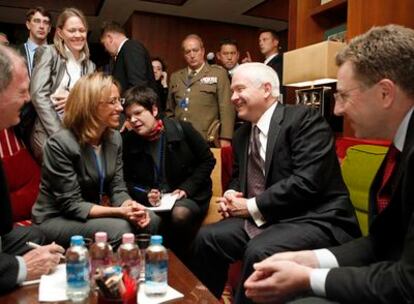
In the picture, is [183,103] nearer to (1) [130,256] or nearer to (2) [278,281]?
(1) [130,256]

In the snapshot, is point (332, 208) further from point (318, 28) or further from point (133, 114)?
point (318, 28)

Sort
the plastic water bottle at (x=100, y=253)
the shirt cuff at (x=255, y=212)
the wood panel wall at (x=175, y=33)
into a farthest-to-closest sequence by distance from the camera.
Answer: the wood panel wall at (x=175, y=33) < the shirt cuff at (x=255, y=212) < the plastic water bottle at (x=100, y=253)

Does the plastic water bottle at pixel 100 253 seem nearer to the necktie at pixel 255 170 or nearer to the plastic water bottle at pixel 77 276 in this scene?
the plastic water bottle at pixel 77 276

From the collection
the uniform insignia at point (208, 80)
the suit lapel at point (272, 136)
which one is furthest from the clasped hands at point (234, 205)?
the uniform insignia at point (208, 80)

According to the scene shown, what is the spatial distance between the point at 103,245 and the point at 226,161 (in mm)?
1589

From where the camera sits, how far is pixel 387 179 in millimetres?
1339

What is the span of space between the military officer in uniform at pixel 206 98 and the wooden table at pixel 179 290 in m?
2.51

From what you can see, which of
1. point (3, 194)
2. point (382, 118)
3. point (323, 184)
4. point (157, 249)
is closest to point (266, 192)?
point (323, 184)

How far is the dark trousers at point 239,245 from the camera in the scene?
188cm

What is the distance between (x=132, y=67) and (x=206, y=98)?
90 cm

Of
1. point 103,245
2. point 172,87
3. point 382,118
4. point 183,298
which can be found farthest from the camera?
point 172,87

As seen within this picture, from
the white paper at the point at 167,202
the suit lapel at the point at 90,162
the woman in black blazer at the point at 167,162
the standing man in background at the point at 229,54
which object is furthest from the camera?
the standing man in background at the point at 229,54

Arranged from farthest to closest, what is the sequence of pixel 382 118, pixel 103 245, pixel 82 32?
pixel 82 32 → pixel 103 245 → pixel 382 118

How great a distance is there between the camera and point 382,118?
1.28 metres
